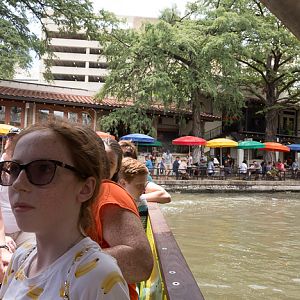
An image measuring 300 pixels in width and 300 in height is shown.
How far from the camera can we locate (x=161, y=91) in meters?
25.3

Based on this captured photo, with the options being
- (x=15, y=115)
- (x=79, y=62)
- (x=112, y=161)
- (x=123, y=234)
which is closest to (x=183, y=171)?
(x=15, y=115)

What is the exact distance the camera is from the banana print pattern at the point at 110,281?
1.12 m

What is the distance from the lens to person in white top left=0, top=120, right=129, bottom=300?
1.15 meters

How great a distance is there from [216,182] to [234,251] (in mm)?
13260

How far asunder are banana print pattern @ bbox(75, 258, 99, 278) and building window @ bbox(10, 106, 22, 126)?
2686 centimetres

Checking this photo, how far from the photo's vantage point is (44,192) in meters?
1.24

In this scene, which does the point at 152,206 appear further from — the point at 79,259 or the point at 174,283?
the point at 79,259

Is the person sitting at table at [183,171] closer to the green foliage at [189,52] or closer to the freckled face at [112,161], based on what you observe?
the green foliage at [189,52]

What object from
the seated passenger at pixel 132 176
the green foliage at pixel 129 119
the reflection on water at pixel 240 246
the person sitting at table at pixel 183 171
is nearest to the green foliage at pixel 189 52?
the green foliage at pixel 129 119

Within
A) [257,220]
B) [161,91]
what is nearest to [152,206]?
[257,220]

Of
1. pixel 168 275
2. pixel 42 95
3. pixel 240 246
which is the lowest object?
pixel 240 246

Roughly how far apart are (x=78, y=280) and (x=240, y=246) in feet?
28.9

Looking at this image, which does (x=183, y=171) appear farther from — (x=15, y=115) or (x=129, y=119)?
(x=15, y=115)

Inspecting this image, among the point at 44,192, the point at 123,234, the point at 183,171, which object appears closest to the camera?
the point at 44,192
